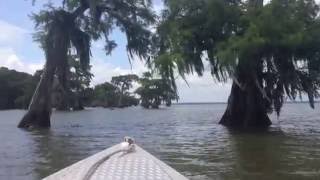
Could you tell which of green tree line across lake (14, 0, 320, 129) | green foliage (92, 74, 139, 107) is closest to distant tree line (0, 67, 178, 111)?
green foliage (92, 74, 139, 107)

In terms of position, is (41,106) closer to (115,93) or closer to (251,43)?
(251,43)

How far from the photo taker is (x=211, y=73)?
29203mm

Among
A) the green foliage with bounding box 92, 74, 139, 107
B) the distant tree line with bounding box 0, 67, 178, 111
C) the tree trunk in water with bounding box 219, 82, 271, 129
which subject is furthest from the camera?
the green foliage with bounding box 92, 74, 139, 107

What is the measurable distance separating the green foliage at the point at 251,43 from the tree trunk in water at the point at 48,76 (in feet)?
23.4

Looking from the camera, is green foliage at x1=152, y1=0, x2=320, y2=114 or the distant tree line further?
the distant tree line

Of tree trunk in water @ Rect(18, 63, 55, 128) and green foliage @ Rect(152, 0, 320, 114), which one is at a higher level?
green foliage @ Rect(152, 0, 320, 114)

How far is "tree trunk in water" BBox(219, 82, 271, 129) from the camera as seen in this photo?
2945 cm

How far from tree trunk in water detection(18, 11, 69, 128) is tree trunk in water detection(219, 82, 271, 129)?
10544mm

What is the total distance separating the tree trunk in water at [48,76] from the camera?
1288 inches

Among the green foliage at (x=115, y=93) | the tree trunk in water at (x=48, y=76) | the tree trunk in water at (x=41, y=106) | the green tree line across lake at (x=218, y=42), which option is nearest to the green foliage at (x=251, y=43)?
the green tree line across lake at (x=218, y=42)

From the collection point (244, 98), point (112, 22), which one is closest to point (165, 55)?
point (244, 98)

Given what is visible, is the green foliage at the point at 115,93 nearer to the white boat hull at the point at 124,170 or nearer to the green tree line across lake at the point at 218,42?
the green tree line across lake at the point at 218,42

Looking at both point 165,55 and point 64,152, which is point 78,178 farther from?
point 165,55

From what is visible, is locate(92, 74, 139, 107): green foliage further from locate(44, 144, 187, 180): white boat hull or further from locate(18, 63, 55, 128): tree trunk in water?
locate(44, 144, 187, 180): white boat hull
